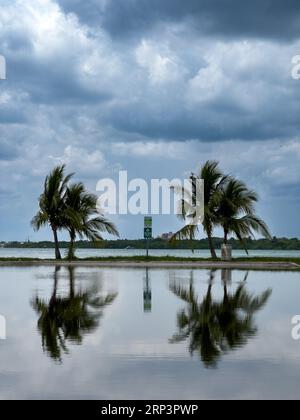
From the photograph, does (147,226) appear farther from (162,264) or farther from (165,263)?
(162,264)

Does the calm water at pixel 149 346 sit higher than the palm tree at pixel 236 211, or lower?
lower

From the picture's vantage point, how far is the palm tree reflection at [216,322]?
27.8 ft

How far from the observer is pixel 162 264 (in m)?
32.3

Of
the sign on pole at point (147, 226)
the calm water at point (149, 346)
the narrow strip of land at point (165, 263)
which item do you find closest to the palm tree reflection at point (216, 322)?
the calm water at point (149, 346)

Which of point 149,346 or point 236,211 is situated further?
point 236,211

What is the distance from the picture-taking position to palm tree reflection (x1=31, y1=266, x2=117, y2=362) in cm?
888

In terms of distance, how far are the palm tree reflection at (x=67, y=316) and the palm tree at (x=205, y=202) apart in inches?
635

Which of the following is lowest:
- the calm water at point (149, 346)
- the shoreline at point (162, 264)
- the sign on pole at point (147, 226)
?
the calm water at point (149, 346)

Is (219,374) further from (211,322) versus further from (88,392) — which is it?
(211,322)

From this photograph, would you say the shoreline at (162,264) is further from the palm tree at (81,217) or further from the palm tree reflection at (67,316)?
the palm tree reflection at (67,316)

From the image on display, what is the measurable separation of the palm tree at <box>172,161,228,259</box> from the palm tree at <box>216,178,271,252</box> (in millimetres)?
319

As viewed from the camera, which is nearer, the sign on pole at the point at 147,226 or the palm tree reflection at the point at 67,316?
the palm tree reflection at the point at 67,316

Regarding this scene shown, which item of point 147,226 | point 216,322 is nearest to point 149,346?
point 216,322

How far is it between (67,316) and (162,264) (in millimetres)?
20783
